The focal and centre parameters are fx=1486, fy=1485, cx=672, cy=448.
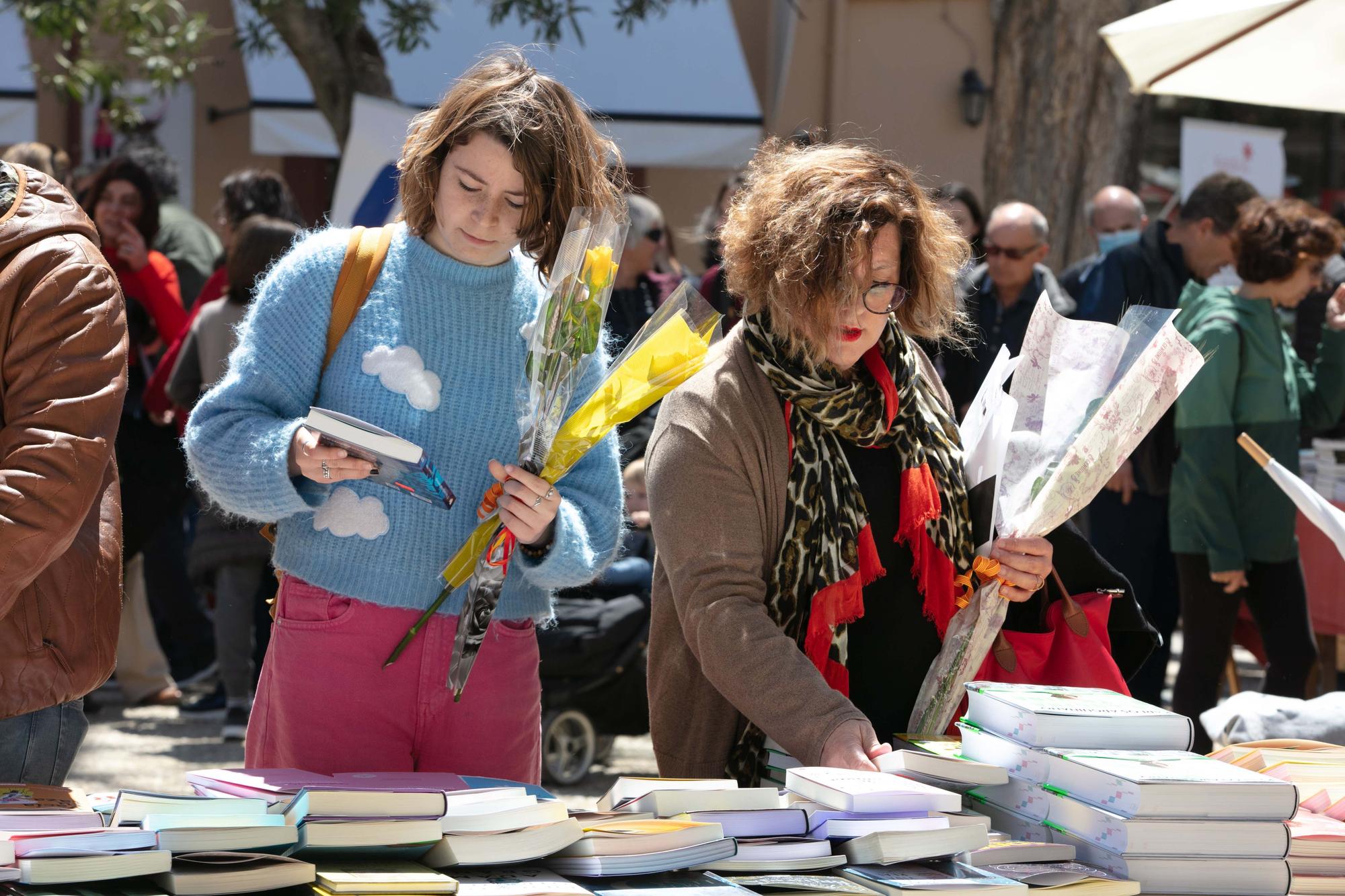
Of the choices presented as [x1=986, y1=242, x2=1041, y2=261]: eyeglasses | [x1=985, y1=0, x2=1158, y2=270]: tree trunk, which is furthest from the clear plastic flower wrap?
[x1=985, y1=0, x2=1158, y2=270]: tree trunk

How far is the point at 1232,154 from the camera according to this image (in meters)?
9.60

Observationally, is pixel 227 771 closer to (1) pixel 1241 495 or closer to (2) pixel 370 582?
(2) pixel 370 582

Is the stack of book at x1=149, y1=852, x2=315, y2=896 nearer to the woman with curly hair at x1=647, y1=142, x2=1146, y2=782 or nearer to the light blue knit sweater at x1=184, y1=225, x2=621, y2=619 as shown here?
the light blue knit sweater at x1=184, y1=225, x2=621, y2=619

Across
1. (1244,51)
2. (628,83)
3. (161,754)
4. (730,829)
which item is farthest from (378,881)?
(628,83)

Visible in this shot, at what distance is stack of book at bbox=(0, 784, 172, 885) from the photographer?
1604 millimetres

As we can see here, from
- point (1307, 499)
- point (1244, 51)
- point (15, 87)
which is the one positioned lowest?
point (1307, 499)

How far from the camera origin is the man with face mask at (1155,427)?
5.67m

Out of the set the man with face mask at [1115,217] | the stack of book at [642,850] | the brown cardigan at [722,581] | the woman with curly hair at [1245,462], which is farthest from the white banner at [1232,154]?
the stack of book at [642,850]

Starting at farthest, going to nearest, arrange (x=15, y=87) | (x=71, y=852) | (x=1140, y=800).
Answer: (x=15, y=87)
(x=1140, y=800)
(x=71, y=852)

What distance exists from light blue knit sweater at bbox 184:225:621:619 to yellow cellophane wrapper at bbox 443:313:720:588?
0.13 meters

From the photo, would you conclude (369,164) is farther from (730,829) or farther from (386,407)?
(730,829)

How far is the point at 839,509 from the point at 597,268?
24.2 inches

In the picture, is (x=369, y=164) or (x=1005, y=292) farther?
(x=369, y=164)

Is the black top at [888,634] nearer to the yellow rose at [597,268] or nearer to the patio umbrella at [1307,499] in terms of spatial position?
the patio umbrella at [1307,499]
